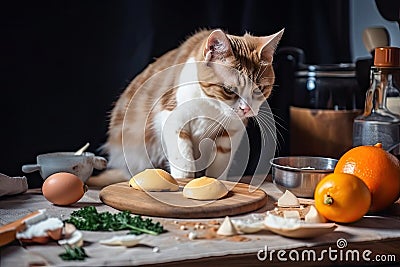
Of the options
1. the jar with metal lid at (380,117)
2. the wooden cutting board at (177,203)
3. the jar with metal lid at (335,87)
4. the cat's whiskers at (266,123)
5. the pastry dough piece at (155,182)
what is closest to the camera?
the wooden cutting board at (177,203)

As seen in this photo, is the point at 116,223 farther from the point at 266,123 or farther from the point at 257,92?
the point at 266,123

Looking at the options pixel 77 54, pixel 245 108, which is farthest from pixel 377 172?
pixel 77 54

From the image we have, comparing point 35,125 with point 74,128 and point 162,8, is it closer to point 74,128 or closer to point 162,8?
point 74,128

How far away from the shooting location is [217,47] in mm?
1379

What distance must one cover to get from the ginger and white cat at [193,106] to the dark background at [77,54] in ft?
0.36

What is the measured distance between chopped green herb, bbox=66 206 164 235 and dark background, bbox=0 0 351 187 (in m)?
0.64

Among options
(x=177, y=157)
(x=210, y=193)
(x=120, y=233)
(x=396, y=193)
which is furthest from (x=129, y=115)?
(x=396, y=193)

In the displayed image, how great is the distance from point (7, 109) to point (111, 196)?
554 millimetres

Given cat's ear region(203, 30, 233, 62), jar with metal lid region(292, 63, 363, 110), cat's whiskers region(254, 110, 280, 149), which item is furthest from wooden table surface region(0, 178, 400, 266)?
jar with metal lid region(292, 63, 363, 110)

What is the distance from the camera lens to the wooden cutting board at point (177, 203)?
1.20 meters

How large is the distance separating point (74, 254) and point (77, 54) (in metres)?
0.90

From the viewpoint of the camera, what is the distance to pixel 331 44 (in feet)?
6.72

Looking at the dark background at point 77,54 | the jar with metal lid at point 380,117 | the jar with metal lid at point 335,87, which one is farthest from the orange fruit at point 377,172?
the dark background at point 77,54

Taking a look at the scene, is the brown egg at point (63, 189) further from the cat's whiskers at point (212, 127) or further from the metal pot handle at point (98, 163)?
the cat's whiskers at point (212, 127)
